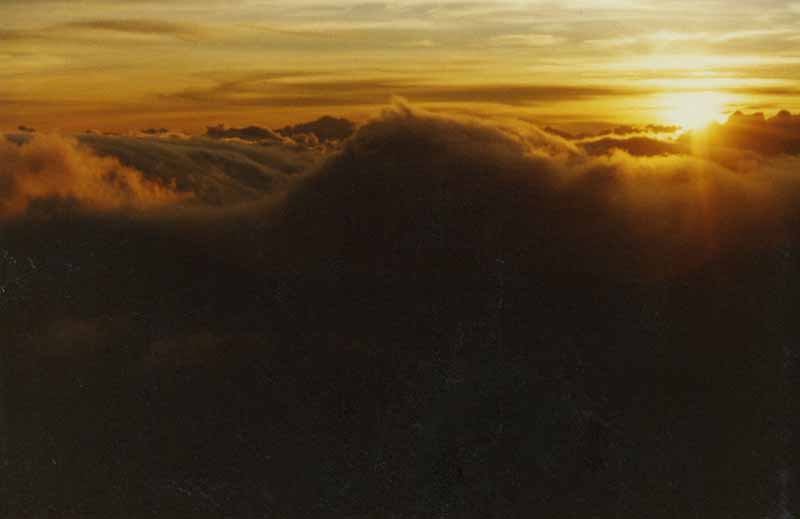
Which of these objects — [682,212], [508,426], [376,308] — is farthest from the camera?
[682,212]

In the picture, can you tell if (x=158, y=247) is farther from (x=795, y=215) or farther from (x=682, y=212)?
(x=795, y=215)

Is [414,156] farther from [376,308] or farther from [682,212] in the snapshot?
[682,212]

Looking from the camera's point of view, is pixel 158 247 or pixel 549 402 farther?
pixel 158 247

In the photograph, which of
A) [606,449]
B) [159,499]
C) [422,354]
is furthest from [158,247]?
[606,449]

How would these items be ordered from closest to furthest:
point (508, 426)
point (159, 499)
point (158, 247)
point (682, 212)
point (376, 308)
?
point (159, 499) < point (508, 426) < point (376, 308) < point (682, 212) < point (158, 247)

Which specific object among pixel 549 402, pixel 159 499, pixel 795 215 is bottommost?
pixel 159 499

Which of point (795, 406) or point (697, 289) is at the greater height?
point (697, 289)

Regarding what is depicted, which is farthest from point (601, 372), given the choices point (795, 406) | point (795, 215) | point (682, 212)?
point (795, 215)
